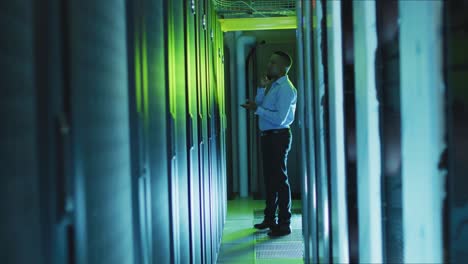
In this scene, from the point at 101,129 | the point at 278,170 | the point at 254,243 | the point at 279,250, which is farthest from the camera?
the point at 278,170

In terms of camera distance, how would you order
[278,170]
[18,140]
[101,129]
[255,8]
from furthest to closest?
[255,8]
[278,170]
[101,129]
[18,140]

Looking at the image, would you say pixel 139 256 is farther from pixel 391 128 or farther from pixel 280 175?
pixel 280 175

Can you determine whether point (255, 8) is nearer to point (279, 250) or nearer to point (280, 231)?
point (280, 231)

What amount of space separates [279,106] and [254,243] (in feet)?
4.00

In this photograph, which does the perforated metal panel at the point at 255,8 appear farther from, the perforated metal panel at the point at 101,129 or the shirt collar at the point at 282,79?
the perforated metal panel at the point at 101,129

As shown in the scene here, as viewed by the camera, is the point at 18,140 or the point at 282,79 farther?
the point at 282,79

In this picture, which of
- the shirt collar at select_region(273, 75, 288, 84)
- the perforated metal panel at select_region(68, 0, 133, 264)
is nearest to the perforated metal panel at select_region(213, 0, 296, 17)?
the shirt collar at select_region(273, 75, 288, 84)

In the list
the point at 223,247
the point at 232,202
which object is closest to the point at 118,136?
the point at 223,247

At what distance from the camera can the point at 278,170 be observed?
4.47 metres

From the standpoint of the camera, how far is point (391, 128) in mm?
1295

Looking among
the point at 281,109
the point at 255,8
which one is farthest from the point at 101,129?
the point at 255,8

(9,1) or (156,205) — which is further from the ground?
(9,1)

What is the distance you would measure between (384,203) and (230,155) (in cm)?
540

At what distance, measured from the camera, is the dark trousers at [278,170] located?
14.7 feet
